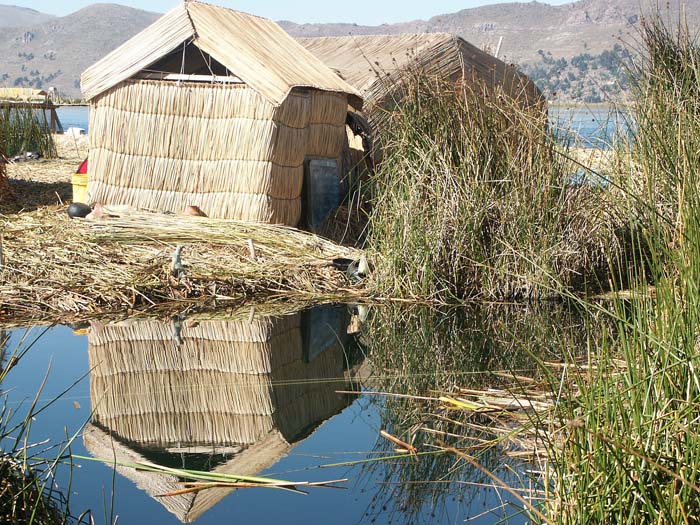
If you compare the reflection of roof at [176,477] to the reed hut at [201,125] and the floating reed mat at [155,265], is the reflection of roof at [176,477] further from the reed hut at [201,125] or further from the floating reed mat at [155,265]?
the reed hut at [201,125]

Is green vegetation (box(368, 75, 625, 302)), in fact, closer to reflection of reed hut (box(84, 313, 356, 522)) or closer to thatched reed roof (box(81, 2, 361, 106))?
reflection of reed hut (box(84, 313, 356, 522))

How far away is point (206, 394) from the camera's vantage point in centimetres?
486

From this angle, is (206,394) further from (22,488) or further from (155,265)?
(155,265)

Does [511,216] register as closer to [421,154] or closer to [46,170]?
[421,154]

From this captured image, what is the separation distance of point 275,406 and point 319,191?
4.98 metres

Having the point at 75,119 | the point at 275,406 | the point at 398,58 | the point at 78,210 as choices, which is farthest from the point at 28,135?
the point at 75,119

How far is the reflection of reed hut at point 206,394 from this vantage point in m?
4.05

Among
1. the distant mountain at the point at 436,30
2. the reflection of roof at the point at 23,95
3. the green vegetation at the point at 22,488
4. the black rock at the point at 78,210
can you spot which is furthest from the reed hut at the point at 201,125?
the distant mountain at the point at 436,30

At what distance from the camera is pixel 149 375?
203 inches

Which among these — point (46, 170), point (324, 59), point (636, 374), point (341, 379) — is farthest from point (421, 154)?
point (46, 170)

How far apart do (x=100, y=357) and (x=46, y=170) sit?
821 cm

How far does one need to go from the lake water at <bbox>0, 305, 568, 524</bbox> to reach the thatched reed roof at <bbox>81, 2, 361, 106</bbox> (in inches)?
105

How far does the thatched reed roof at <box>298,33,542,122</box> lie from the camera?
10768 mm

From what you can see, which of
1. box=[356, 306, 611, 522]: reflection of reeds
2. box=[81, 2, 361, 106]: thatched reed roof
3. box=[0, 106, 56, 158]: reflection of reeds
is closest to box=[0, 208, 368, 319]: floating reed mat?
box=[356, 306, 611, 522]: reflection of reeds
